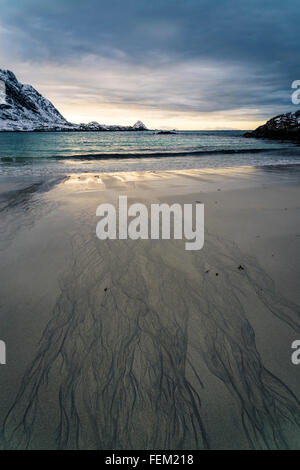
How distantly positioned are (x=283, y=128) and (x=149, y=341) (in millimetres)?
65194

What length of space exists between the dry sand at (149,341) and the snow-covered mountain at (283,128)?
56.7 meters

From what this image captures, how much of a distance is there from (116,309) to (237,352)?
1.31m

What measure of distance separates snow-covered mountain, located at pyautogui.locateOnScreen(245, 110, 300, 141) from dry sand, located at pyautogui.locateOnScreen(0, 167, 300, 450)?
56.7 m

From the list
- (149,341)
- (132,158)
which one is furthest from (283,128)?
(149,341)

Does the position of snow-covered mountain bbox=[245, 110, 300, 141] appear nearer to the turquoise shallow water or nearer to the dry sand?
the turquoise shallow water

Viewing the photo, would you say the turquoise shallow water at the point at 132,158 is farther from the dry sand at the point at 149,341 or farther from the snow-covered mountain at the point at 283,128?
the snow-covered mountain at the point at 283,128

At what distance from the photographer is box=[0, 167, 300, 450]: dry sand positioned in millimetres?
1565

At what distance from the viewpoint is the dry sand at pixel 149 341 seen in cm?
157

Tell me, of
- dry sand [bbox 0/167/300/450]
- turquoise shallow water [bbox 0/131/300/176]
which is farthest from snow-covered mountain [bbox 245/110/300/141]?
dry sand [bbox 0/167/300/450]

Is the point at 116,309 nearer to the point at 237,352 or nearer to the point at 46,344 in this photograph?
the point at 46,344

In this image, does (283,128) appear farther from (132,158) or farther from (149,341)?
(149,341)

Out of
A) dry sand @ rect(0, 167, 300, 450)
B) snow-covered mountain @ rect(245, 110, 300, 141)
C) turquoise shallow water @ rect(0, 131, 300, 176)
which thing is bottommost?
dry sand @ rect(0, 167, 300, 450)

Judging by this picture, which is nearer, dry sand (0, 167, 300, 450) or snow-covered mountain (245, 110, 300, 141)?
dry sand (0, 167, 300, 450)

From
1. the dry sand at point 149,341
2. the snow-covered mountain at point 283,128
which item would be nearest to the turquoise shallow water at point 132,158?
the dry sand at point 149,341
